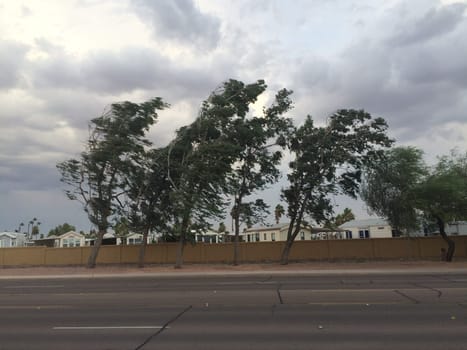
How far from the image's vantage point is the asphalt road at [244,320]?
308 inches

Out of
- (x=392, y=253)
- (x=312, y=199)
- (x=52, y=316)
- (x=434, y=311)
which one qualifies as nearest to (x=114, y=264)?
(x=312, y=199)

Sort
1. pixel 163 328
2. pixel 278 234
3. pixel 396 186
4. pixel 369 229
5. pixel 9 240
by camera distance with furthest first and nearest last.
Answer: pixel 9 240 < pixel 278 234 < pixel 369 229 < pixel 396 186 < pixel 163 328

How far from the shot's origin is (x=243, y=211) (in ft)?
113

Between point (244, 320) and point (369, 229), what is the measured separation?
51114 millimetres

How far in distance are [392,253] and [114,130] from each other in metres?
22.6

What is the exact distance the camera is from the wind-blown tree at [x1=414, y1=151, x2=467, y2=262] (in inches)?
1131

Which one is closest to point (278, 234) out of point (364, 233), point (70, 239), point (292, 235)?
point (364, 233)

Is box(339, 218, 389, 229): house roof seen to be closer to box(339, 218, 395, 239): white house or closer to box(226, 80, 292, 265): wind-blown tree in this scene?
box(339, 218, 395, 239): white house

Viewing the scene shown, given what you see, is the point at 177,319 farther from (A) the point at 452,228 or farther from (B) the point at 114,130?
(A) the point at 452,228

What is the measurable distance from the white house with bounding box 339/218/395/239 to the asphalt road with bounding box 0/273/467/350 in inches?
1683

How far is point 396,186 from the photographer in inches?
1230

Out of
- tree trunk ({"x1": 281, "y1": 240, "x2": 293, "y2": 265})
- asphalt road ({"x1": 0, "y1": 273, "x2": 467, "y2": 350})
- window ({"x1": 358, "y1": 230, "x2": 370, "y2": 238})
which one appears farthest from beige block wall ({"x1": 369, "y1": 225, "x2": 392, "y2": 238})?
asphalt road ({"x1": 0, "y1": 273, "x2": 467, "y2": 350})

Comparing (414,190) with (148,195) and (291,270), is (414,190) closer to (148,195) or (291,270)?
(291,270)

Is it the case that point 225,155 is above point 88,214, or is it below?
above
